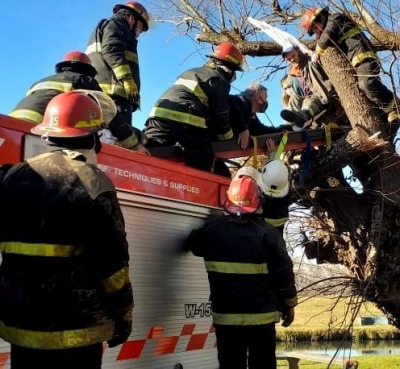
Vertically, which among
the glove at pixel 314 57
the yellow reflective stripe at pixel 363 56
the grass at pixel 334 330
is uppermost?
the glove at pixel 314 57

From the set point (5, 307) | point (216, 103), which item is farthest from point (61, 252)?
point (216, 103)

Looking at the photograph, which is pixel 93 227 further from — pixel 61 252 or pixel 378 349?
pixel 378 349

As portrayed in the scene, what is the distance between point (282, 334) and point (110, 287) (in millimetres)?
19056

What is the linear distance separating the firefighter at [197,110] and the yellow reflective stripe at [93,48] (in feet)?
2.34

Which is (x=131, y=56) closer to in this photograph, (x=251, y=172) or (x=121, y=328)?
(x=251, y=172)

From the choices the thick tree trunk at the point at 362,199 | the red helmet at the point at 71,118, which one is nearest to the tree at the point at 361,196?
the thick tree trunk at the point at 362,199

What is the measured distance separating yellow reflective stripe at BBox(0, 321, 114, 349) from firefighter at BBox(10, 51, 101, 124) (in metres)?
2.02

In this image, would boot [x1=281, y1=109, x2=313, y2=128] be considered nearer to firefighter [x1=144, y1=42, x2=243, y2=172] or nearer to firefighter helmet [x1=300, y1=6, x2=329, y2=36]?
firefighter helmet [x1=300, y1=6, x2=329, y2=36]

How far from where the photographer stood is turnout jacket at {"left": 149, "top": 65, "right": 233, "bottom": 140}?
4.91 metres

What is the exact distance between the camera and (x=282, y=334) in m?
20.5

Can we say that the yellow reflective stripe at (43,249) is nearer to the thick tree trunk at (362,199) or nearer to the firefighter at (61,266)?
the firefighter at (61,266)

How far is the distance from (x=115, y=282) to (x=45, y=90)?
223cm

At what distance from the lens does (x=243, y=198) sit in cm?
410

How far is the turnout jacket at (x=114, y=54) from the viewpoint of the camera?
499cm
